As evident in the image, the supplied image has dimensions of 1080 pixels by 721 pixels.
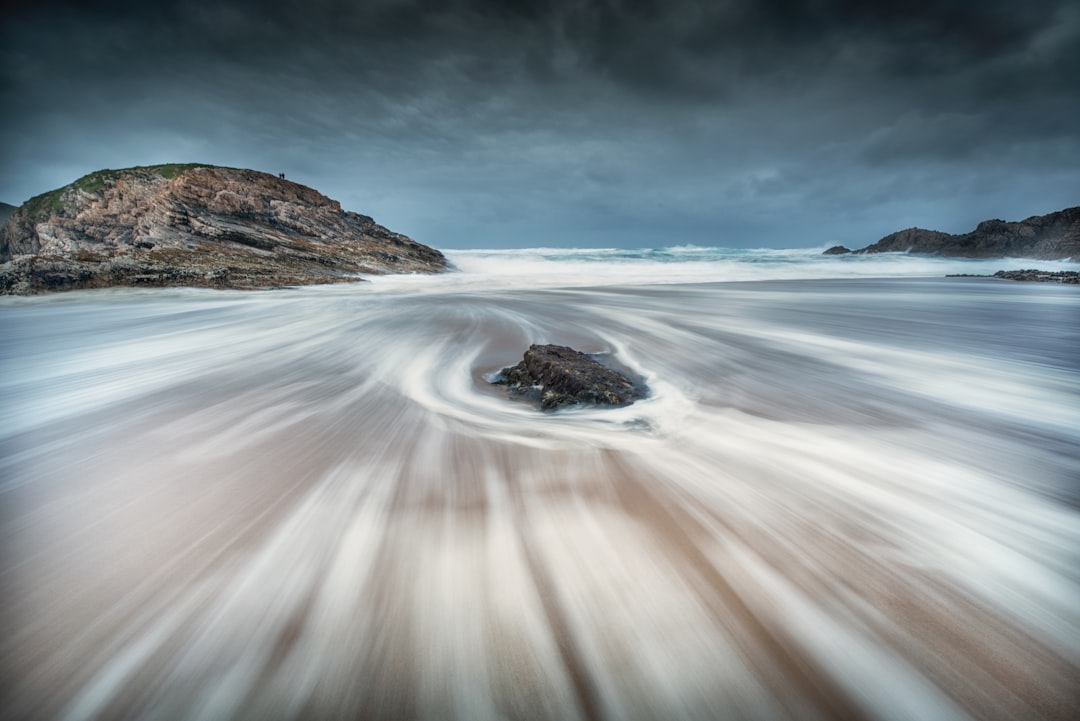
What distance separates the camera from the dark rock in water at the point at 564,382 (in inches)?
125

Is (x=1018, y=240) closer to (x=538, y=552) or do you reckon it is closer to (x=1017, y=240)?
(x=1017, y=240)

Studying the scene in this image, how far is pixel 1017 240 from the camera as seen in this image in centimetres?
3969

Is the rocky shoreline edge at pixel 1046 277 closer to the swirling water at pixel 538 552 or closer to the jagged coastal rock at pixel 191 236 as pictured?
the swirling water at pixel 538 552

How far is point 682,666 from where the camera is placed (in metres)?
1.14

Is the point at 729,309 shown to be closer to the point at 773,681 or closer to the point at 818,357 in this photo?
the point at 818,357

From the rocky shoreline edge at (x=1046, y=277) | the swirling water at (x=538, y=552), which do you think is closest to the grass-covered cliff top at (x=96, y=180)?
the swirling water at (x=538, y=552)

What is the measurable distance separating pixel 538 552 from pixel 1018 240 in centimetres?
5886

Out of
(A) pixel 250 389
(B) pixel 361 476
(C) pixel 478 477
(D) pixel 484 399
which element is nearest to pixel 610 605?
(C) pixel 478 477

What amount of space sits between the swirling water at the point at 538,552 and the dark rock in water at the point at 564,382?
17 cm

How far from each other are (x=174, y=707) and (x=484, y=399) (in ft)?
8.36

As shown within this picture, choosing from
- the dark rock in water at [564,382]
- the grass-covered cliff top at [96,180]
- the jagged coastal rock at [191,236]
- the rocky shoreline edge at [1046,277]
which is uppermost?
the grass-covered cliff top at [96,180]

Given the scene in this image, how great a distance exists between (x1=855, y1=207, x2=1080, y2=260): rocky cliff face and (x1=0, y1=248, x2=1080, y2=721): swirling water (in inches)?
2048

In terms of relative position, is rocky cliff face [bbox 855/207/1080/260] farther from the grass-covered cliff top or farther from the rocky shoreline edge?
the grass-covered cliff top

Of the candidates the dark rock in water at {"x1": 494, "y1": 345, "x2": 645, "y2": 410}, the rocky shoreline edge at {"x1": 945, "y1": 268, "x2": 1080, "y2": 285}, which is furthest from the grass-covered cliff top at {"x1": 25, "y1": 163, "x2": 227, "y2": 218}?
the rocky shoreline edge at {"x1": 945, "y1": 268, "x2": 1080, "y2": 285}
